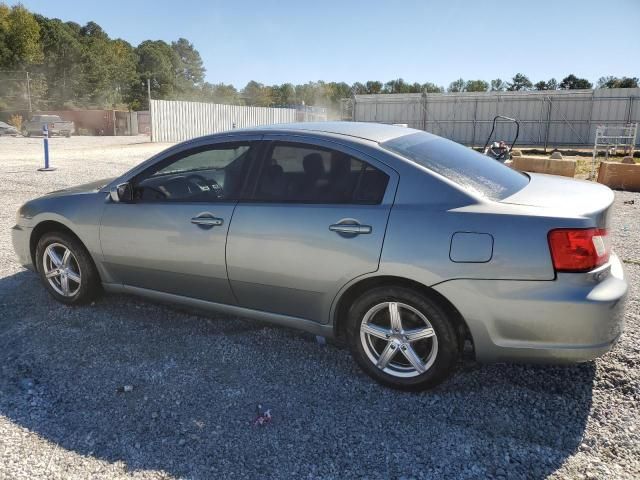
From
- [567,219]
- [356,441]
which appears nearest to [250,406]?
[356,441]

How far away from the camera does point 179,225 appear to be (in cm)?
364

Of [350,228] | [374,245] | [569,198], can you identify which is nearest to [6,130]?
[350,228]

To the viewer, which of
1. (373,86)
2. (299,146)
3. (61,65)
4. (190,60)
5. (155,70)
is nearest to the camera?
(299,146)

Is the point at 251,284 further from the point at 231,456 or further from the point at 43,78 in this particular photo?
the point at 43,78

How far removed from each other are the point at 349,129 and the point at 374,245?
1.02m

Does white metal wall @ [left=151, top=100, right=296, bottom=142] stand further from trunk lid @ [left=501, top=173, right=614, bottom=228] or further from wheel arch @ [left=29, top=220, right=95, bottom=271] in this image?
trunk lid @ [left=501, top=173, right=614, bottom=228]

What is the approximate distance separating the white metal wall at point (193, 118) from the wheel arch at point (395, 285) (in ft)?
86.2

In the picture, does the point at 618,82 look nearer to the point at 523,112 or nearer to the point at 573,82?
the point at 573,82

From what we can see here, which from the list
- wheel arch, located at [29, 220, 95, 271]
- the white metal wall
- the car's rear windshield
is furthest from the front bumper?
the white metal wall

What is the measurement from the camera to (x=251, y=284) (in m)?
3.43

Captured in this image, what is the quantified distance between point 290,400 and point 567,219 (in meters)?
1.85

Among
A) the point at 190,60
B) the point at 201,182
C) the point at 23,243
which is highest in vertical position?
the point at 190,60

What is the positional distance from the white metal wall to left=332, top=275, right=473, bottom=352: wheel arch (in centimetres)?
2626

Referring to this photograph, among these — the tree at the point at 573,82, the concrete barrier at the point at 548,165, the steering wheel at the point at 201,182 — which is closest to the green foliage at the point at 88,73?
the tree at the point at 573,82
